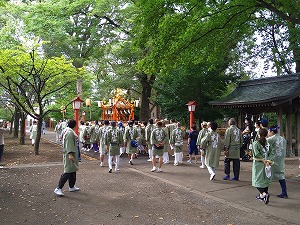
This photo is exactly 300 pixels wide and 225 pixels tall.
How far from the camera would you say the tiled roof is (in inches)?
508

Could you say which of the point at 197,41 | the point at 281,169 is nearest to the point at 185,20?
the point at 197,41

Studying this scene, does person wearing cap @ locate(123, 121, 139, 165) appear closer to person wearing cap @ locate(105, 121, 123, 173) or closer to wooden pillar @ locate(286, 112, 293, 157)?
person wearing cap @ locate(105, 121, 123, 173)

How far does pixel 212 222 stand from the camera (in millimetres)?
5320

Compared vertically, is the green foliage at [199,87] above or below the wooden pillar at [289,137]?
above

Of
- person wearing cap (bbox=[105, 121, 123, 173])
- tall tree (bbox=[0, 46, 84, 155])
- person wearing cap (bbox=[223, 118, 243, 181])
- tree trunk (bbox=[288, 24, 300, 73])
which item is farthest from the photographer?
tree trunk (bbox=[288, 24, 300, 73])

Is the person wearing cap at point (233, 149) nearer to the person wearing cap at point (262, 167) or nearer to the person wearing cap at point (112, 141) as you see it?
the person wearing cap at point (262, 167)

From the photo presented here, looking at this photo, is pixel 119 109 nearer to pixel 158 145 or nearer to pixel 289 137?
pixel 289 137

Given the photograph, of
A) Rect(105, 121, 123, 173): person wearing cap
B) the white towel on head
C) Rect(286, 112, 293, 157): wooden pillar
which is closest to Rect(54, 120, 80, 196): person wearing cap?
Rect(105, 121, 123, 173): person wearing cap

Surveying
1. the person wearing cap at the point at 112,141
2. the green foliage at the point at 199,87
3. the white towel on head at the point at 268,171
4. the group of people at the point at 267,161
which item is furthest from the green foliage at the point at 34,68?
the white towel on head at the point at 268,171

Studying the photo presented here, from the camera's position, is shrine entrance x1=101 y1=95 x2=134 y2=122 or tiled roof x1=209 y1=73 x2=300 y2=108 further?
shrine entrance x1=101 y1=95 x2=134 y2=122

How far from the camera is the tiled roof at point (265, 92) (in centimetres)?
1291

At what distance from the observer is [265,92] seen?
584 inches

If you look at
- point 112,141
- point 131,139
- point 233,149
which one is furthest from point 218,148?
point 131,139

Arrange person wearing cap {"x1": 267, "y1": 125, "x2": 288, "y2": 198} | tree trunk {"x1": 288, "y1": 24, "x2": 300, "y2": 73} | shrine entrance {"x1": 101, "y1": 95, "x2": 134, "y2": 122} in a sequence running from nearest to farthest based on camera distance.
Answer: person wearing cap {"x1": 267, "y1": 125, "x2": 288, "y2": 198} → tree trunk {"x1": 288, "y1": 24, "x2": 300, "y2": 73} → shrine entrance {"x1": 101, "y1": 95, "x2": 134, "y2": 122}
